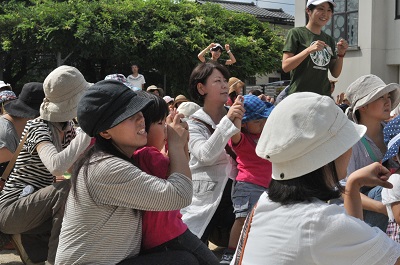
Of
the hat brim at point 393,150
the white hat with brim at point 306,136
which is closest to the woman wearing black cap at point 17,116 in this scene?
the hat brim at point 393,150

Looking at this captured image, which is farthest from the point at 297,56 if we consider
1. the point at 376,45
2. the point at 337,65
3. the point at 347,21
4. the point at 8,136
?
the point at 347,21

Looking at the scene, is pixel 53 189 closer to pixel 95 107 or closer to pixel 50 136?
pixel 50 136

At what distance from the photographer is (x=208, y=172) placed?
167 inches

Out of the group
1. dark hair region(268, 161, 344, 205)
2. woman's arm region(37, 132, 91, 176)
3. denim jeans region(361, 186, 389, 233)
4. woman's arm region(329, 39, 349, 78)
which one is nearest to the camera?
dark hair region(268, 161, 344, 205)

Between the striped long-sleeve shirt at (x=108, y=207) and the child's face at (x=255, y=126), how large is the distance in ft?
5.11

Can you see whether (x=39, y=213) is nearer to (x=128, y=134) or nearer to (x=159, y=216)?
(x=159, y=216)

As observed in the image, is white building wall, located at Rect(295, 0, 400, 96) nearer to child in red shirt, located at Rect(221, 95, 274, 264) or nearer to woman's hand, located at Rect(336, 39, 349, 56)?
woman's hand, located at Rect(336, 39, 349, 56)

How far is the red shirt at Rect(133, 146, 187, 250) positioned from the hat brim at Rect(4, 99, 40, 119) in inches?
59.6

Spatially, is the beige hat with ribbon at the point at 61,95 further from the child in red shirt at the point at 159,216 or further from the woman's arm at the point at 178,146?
the woman's arm at the point at 178,146

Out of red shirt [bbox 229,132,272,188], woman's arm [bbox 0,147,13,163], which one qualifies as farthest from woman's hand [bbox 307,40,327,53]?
woman's arm [bbox 0,147,13,163]

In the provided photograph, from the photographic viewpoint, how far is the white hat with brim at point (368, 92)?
12.7 ft

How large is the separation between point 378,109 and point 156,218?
1.81 meters

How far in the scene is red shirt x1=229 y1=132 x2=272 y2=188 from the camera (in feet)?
13.8

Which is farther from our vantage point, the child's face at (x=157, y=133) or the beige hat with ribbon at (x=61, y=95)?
the beige hat with ribbon at (x=61, y=95)
